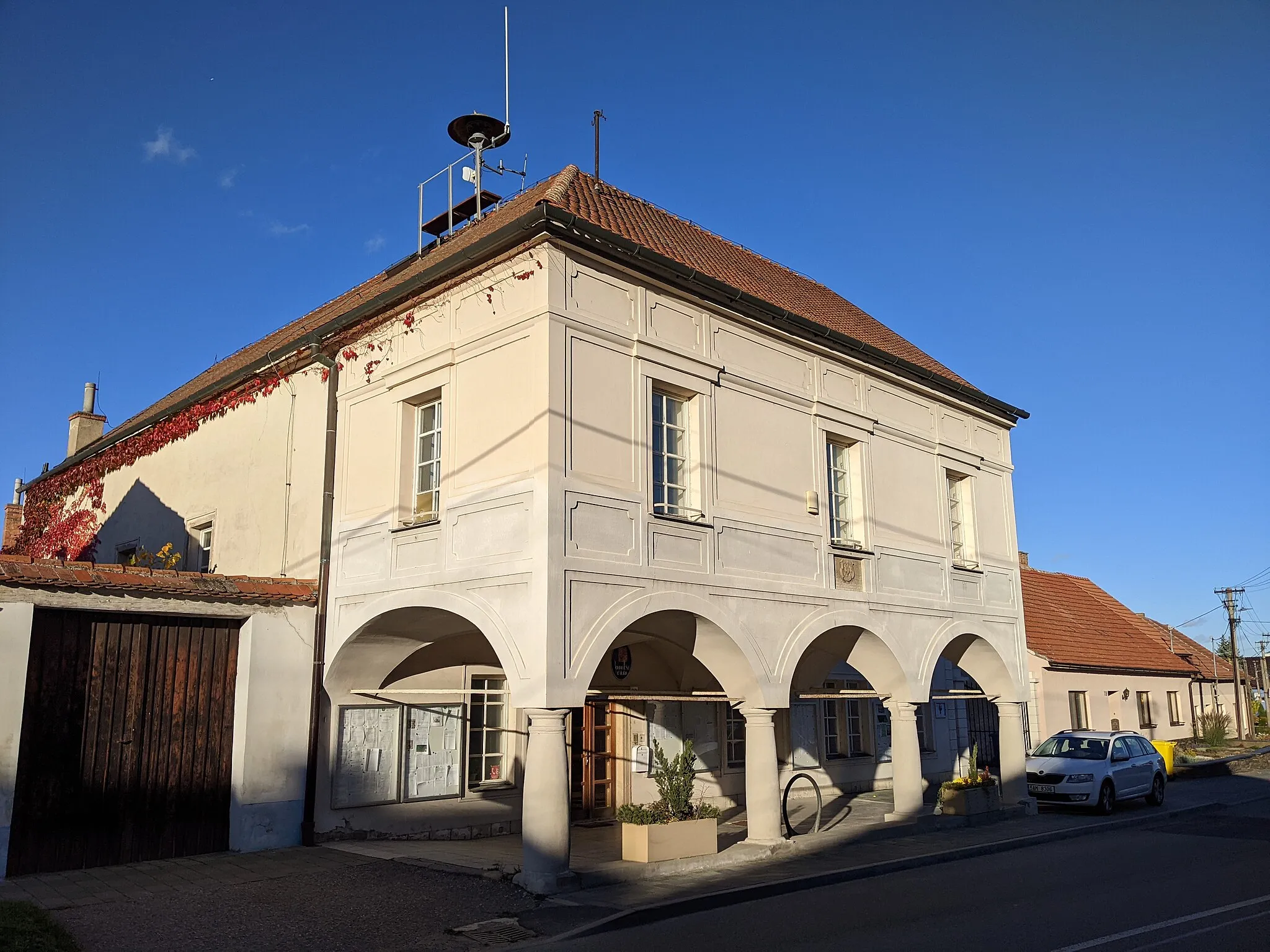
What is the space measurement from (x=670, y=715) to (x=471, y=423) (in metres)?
6.83

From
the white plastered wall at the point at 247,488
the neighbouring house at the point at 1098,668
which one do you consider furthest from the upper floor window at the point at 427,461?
the neighbouring house at the point at 1098,668

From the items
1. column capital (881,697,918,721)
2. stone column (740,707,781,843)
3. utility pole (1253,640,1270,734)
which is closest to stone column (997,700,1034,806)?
column capital (881,697,918,721)

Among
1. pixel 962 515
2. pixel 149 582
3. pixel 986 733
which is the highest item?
pixel 962 515

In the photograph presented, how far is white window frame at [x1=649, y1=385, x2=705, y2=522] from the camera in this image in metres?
12.1

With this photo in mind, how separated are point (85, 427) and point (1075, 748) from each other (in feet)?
74.8

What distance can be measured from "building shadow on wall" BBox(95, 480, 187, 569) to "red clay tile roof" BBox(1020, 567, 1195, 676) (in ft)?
63.0

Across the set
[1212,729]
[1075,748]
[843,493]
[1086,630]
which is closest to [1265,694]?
[1212,729]

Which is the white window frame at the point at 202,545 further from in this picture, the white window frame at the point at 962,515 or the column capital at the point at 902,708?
the white window frame at the point at 962,515

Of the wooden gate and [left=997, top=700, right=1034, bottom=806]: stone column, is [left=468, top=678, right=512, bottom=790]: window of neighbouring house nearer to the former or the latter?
[left=997, top=700, right=1034, bottom=806]: stone column

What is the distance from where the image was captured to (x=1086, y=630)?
28328 millimetres

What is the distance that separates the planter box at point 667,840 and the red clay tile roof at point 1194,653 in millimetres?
27150

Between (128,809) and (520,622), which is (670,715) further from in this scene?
(128,809)

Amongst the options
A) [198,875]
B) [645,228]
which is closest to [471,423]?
[645,228]

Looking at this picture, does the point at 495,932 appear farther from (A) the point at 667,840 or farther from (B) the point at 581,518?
(B) the point at 581,518
